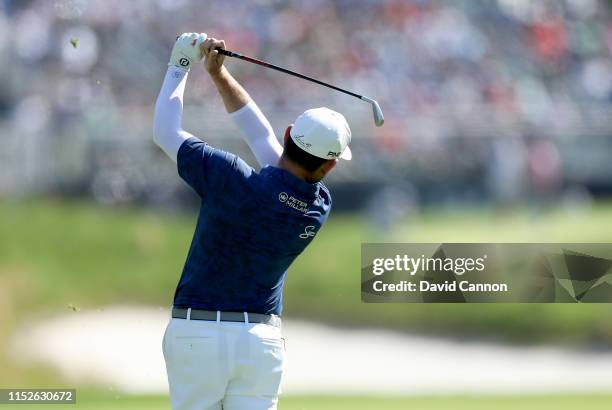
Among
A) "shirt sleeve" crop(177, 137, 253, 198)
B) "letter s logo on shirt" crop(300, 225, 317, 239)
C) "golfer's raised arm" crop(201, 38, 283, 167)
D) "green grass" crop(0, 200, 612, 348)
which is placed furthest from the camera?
"green grass" crop(0, 200, 612, 348)

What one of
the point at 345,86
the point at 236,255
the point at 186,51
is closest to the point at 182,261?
the point at 345,86

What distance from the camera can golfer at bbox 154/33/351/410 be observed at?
320cm

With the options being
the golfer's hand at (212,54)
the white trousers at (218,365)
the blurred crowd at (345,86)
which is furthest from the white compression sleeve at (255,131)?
the blurred crowd at (345,86)

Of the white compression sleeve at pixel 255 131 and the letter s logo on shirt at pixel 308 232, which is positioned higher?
the white compression sleeve at pixel 255 131

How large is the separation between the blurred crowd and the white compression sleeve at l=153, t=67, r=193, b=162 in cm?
540

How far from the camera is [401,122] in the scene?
9117 mm

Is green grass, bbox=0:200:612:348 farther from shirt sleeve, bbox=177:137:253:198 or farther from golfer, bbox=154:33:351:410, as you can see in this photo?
shirt sleeve, bbox=177:137:253:198

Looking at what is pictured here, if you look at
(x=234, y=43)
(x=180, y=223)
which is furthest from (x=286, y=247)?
(x=234, y=43)

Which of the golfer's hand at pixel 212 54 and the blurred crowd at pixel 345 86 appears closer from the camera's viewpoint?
the golfer's hand at pixel 212 54

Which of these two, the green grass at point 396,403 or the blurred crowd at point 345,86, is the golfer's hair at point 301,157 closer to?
the green grass at point 396,403

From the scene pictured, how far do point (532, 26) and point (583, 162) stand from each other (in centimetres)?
146

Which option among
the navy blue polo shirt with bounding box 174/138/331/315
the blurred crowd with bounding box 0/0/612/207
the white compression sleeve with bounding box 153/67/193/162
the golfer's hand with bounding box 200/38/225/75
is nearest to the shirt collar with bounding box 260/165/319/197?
the navy blue polo shirt with bounding box 174/138/331/315

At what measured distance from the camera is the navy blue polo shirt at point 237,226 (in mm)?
3195

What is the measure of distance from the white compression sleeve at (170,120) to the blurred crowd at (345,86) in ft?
17.7
